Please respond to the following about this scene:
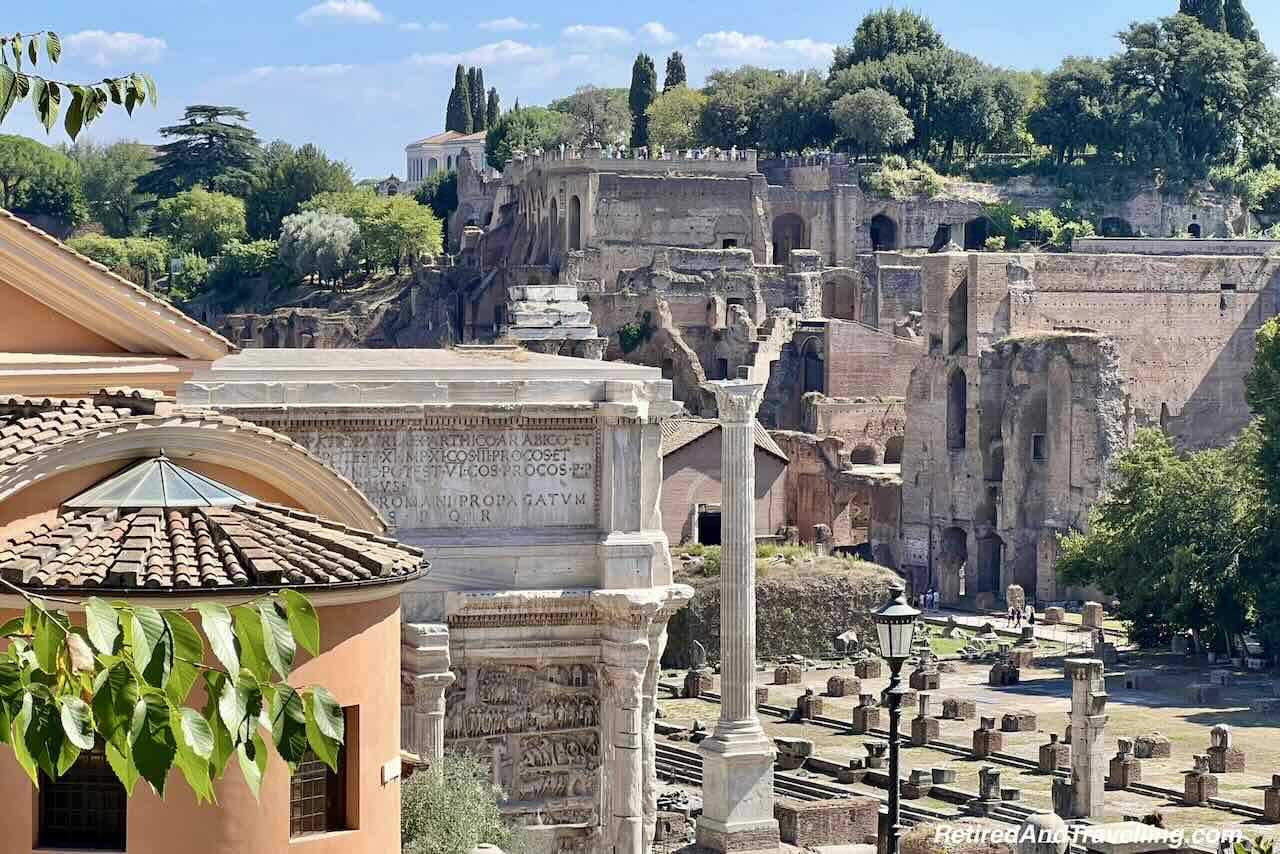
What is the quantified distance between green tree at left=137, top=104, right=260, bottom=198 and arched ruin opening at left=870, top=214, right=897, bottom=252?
109ft

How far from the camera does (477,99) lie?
147375 millimetres

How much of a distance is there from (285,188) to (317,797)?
10167 centimetres

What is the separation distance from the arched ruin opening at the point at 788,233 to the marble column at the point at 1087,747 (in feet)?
190

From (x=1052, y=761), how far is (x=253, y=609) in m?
34.9

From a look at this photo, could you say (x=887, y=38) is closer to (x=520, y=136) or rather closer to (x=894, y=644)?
(x=520, y=136)

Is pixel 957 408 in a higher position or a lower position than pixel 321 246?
lower

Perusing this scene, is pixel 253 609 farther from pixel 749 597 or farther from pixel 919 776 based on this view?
pixel 919 776

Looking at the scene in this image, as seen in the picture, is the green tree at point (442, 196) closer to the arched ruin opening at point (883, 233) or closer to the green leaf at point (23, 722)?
the arched ruin opening at point (883, 233)

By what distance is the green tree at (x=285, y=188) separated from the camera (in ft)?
367

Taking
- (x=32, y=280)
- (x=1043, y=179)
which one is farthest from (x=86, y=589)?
(x=1043, y=179)

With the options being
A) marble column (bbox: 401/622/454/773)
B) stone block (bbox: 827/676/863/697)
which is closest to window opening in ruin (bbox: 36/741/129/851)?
marble column (bbox: 401/622/454/773)

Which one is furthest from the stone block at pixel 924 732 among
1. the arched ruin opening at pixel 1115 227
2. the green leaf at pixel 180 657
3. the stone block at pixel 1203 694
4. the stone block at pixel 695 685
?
the arched ruin opening at pixel 1115 227

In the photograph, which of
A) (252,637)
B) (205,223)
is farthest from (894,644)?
(205,223)

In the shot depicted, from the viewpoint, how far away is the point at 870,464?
8175cm
